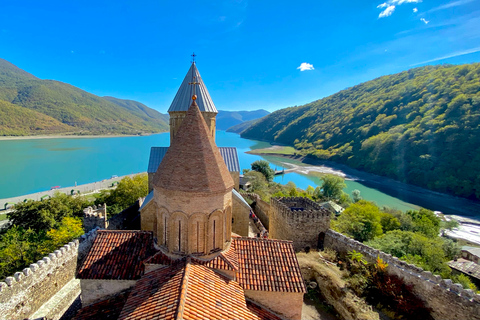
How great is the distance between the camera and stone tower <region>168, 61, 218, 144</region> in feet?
38.4

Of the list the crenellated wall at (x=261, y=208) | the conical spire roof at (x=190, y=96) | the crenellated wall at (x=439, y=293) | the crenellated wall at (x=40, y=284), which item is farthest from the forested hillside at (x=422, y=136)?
the crenellated wall at (x=40, y=284)

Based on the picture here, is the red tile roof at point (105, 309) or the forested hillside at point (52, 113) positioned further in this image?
the forested hillside at point (52, 113)

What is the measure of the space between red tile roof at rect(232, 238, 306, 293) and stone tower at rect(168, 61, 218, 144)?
7038 mm

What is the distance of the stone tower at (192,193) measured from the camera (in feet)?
17.4

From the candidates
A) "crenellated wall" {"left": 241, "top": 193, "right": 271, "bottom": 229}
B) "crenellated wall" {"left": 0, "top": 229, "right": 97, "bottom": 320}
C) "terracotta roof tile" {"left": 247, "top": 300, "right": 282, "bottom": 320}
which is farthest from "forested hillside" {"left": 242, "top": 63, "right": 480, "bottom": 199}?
"crenellated wall" {"left": 0, "top": 229, "right": 97, "bottom": 320}

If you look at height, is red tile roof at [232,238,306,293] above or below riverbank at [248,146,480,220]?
above

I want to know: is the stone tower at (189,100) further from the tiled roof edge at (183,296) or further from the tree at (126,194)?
the tree at (126,194)

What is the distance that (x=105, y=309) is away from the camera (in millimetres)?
5309

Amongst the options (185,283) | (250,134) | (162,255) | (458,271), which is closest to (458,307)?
(458,271)

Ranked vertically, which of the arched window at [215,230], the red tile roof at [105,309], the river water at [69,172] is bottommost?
the river water at [69,172]

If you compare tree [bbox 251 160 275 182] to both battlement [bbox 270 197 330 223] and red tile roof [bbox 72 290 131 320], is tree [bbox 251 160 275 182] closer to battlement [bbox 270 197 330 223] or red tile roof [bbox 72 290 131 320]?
battlement [bbox 270 197 330 223]

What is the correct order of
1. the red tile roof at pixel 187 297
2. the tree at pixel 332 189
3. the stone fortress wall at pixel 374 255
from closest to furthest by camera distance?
the red tile roof at pixel 187 297 < the stone fortress wall at pixel 374 255 < the tree at pixel 332 189

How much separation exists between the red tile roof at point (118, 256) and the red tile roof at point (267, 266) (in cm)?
240

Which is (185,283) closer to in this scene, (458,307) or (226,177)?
(226,177)
